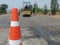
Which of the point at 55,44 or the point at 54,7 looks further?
the point at 54,7

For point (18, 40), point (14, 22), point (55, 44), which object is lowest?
point (55, 44)

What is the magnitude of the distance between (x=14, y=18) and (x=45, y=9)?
353ft

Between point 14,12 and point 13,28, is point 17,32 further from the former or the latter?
point 14,12

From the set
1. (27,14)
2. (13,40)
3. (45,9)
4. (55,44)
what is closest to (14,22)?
(13,40)

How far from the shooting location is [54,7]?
100 m

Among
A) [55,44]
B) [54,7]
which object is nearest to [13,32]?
[55,44]

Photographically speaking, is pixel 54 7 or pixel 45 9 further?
pixel 45 9

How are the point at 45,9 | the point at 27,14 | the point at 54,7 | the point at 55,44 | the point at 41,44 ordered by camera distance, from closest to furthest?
the point at 41,44 < the point at 55,44 < the point at 27,14 < the point at 54,7 < the point at 45,9

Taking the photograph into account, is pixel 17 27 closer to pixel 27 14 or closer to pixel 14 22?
pixel 14 22

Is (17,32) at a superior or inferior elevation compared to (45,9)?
superior

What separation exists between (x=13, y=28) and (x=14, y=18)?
0.81 feet

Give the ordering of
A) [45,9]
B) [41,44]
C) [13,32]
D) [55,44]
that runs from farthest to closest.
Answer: [45,9]
[55,44]
[41,44]
[13,32]

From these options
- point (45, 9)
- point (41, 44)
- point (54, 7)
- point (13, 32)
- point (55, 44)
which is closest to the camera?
point (13, 32)

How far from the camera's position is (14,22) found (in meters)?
5.29
